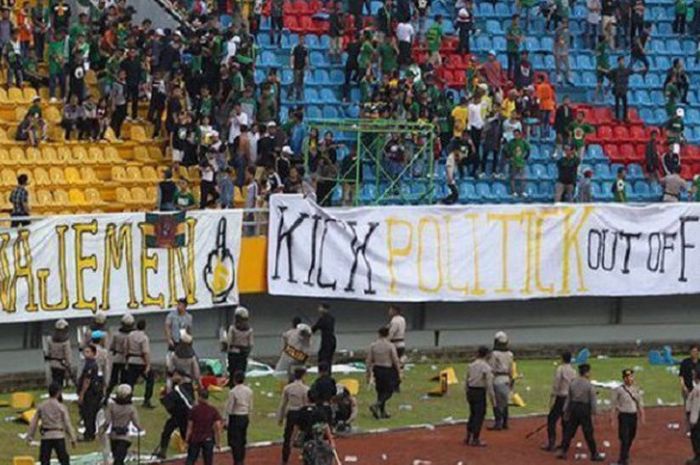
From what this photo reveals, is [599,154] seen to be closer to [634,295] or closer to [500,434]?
[634,295]

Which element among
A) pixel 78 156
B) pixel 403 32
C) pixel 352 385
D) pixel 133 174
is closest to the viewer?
pixel 352 385

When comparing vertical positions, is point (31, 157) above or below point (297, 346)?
above

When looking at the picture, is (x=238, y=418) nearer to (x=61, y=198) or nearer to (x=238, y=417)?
(x=238, y=417)

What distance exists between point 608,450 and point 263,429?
18.5 ft

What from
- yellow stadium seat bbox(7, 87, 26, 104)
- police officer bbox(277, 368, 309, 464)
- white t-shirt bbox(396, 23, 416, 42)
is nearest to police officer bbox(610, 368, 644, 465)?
police officer bbox(277, 368, 309, 464)

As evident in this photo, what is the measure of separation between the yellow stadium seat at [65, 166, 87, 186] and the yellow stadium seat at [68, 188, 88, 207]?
0.14 metres

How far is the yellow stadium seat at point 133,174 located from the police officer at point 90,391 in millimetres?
9068

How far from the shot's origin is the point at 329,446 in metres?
32.6

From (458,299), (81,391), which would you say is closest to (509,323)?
(458,299)

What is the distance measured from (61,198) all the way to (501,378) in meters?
10.3

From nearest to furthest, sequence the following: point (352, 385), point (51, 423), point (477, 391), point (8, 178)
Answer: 1. point (51, 423)
2. point (477, 391)
3. point (352, 385)
4. point (8, 178)

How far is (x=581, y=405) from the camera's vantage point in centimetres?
3591

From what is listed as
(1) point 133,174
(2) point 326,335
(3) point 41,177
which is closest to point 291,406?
(2) point 326,335

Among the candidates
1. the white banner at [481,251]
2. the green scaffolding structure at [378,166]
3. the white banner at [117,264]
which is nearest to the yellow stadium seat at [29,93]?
the white banner at [117,264]
